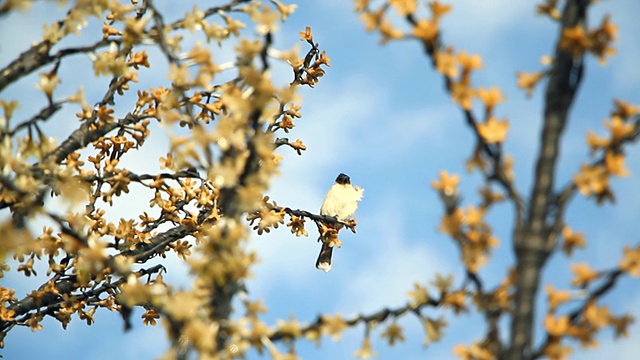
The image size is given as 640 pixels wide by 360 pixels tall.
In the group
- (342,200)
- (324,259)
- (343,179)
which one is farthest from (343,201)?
(324,259)

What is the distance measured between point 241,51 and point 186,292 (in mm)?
1464

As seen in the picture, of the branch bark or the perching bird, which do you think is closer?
the branch bark

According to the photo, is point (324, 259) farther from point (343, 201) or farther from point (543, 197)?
point (543, 197)

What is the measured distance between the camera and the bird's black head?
14.5 meters

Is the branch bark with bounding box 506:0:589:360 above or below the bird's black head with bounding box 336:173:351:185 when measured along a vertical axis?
below

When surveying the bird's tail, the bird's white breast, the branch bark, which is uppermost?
the bird's white breast

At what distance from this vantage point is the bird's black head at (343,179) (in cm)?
1448

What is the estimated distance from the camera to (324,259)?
1260 centimetres

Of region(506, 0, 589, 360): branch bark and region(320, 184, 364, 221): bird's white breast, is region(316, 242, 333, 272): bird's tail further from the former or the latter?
region(506, 0, 589, 360): branch bark

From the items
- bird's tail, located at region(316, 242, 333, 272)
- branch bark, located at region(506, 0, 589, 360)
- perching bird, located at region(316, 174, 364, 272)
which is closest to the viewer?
branch bark, located at region(506, 0, 589, 360)

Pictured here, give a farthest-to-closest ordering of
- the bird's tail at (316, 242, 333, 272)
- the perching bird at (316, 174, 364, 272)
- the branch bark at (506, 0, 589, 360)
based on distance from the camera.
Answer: the perching bird at (316, 174, 364, 272) → the bird's tail at (316, 242, 333, 272) → the branch bark at (506, 0, 589, 360)

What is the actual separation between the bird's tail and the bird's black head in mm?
2054

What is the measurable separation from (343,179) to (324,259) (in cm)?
231

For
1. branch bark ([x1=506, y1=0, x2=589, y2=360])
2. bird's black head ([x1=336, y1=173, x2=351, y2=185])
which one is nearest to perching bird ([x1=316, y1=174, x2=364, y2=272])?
bird's black head ([x1=336, y1=173, x2=351, y2=185])
